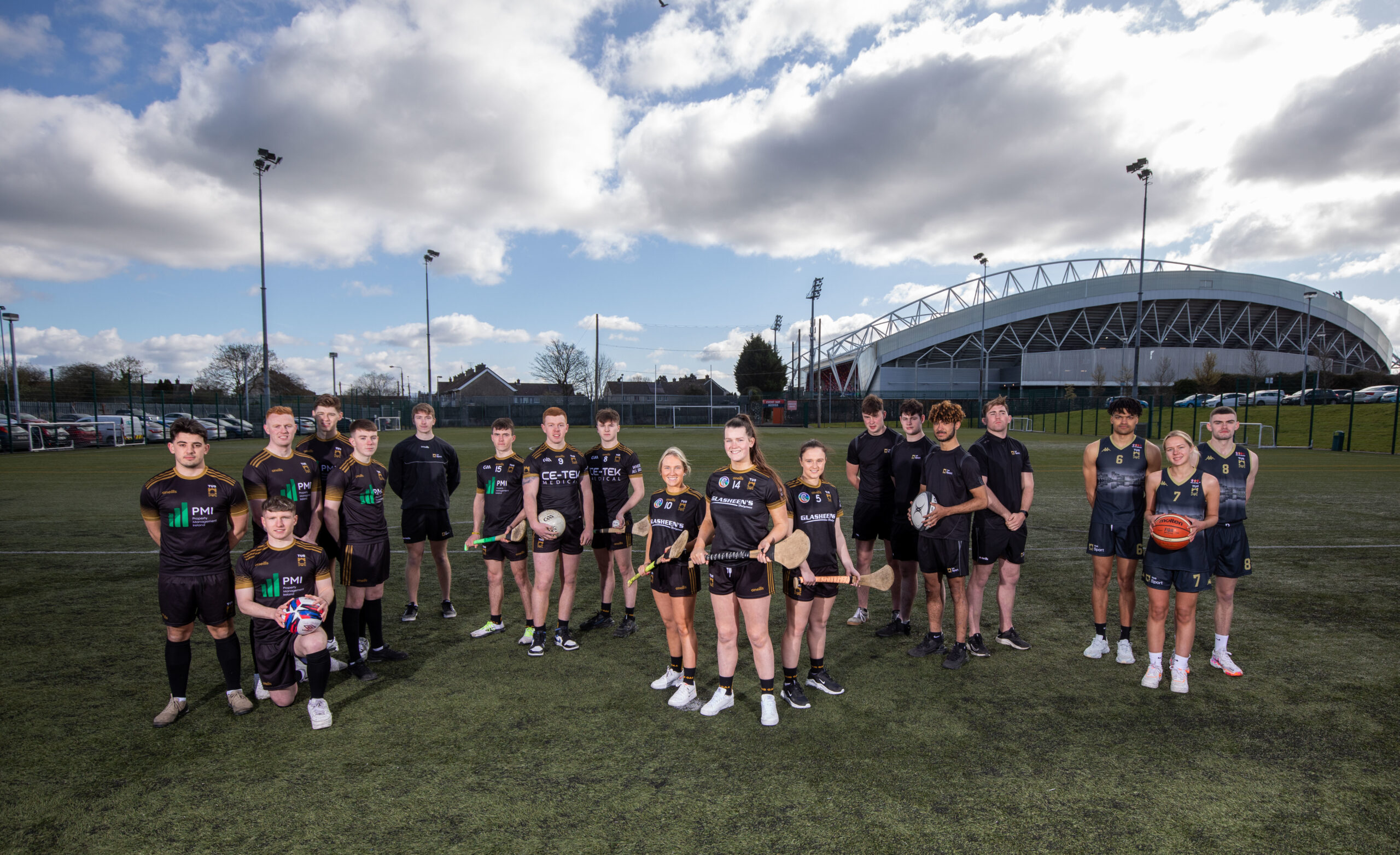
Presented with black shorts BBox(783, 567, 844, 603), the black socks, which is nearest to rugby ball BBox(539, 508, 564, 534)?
black shorts BBox(783, 567, 844, 603)

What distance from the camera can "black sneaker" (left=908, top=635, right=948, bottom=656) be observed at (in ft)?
17.0

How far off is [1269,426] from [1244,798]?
124 ft

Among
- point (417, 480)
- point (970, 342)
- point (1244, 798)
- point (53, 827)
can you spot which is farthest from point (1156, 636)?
point (970, 342)

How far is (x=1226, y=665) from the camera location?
15.7 ft

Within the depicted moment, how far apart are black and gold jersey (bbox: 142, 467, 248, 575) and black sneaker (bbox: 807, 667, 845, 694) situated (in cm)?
414

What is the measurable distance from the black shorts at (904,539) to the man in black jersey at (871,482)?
0.08 meters

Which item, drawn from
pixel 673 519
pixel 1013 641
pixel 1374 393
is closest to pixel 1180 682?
pixel 1013 641

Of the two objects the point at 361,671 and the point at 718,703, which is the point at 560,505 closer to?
the point at 361,671

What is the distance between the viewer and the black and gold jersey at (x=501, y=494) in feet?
18.5

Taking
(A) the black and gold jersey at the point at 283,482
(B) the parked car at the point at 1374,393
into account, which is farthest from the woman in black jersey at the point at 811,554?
(B) the parked car at the point at 1374,393

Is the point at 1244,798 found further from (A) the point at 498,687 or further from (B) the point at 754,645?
(A) the point at 498,687

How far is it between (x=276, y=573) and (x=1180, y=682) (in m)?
6.32

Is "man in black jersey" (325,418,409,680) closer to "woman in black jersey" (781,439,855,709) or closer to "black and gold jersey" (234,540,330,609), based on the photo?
"black and gold jersey" (234,540,330,609)

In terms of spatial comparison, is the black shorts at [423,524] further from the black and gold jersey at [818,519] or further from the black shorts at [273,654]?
the black and gold jersey at [818,519]
